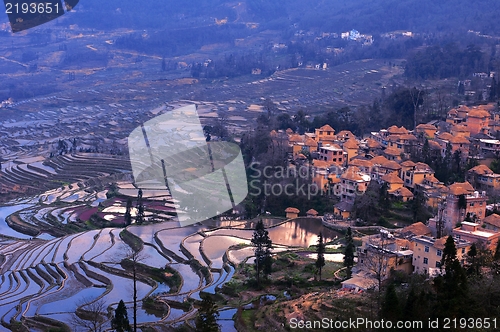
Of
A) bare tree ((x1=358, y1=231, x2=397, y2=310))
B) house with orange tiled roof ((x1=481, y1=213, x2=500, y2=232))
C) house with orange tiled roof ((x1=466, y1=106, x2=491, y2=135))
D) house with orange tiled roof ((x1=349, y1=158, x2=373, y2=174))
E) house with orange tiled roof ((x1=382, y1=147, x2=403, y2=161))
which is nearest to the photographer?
bare tree ((x1=358, y1=231, x2=397, y2=310))

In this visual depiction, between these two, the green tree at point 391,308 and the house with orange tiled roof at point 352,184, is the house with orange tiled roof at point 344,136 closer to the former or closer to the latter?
the house with orange tiled roof at point 352,184

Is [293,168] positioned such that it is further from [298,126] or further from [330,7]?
[330,7]

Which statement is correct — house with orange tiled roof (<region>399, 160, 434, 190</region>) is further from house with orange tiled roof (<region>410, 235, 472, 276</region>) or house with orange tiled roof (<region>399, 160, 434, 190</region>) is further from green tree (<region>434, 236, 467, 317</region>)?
green tree (<region>434, 236, 467, 317</region>)

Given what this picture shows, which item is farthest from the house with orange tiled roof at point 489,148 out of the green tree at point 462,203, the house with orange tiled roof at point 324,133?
the house with orange tiled roof at point 324,133

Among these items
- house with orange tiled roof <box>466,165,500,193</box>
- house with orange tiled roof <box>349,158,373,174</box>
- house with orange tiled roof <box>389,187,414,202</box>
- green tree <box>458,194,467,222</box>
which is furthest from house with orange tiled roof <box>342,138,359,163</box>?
green tree <box>458,194,467,222</box>

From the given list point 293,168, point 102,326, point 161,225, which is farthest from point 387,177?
point 102,326

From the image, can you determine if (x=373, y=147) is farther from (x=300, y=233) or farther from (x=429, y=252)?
(x=429, y=252)
